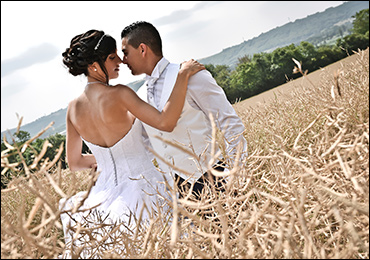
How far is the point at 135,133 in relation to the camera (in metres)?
3.35

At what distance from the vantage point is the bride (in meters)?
2.87

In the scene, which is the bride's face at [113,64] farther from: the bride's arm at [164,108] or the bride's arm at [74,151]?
the bride's arm at [74,151]

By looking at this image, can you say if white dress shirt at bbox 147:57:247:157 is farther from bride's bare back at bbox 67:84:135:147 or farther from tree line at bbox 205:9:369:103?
tree line at bbox 205:9:369:103

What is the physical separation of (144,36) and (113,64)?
38cm

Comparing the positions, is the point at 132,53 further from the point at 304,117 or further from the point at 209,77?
the point at 304,117

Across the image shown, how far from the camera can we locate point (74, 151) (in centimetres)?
354

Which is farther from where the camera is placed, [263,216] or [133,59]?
[133,59]

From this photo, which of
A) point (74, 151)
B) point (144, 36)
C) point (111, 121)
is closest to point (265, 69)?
point (144, 36)

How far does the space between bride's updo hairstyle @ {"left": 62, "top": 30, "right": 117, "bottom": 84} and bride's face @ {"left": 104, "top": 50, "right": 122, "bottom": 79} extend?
3 centimetres

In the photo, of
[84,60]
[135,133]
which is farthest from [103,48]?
[135,133]

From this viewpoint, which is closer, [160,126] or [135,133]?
[160,126]

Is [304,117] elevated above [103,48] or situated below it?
below

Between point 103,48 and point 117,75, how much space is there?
0.97 ft

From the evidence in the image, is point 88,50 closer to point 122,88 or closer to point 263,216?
point 122,88
